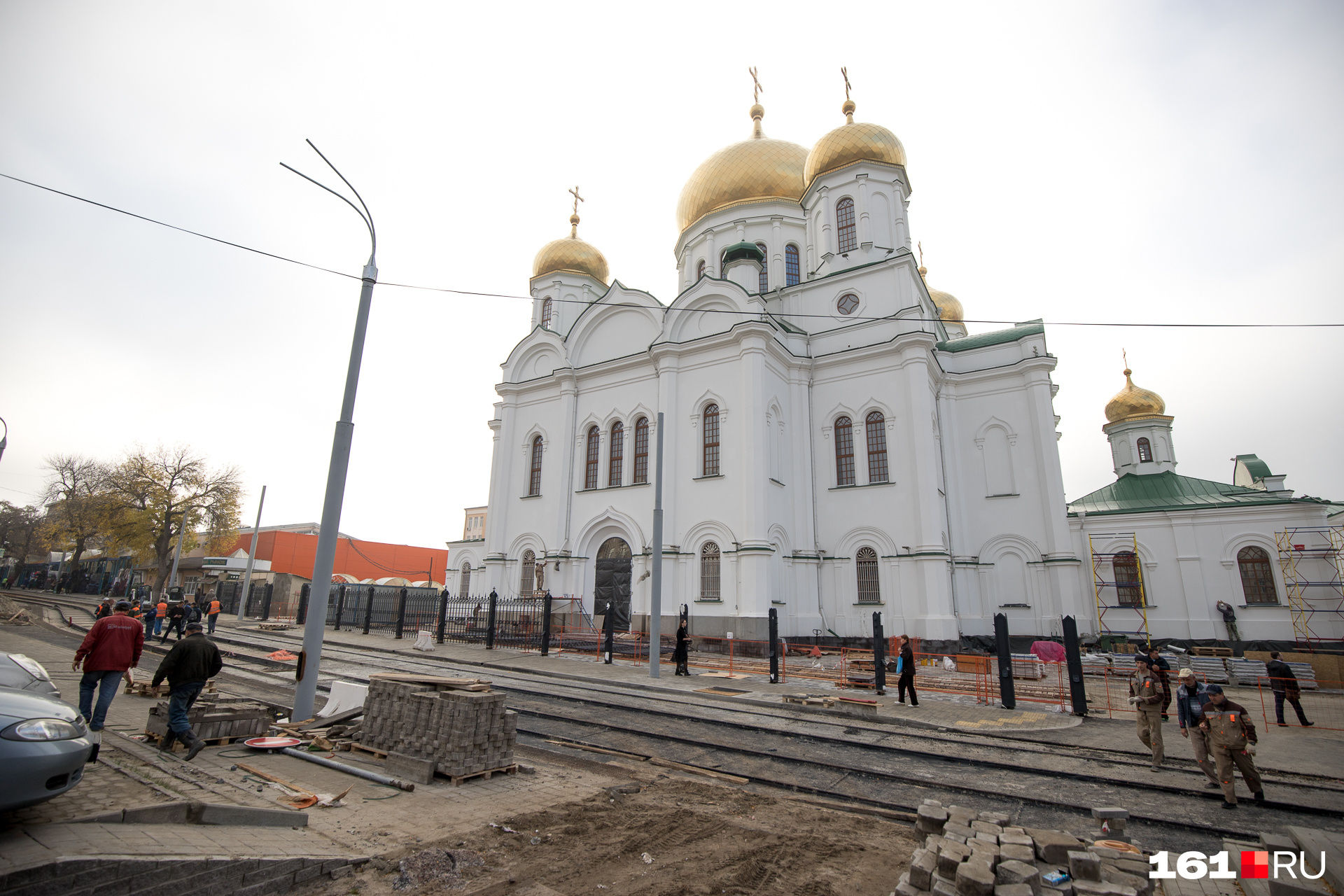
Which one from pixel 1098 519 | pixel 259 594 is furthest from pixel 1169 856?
pixel 259 594

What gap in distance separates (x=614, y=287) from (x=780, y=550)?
12.4 meters

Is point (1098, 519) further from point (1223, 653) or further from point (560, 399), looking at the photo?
point (560, 399)

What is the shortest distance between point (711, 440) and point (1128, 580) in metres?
15.9

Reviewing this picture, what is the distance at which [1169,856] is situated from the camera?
16.8 feet

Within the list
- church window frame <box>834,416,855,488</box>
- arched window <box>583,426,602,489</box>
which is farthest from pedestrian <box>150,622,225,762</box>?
church window frame <box>834,416,855,488</box>

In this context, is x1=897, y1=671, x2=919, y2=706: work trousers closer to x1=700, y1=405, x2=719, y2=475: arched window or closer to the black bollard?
the black bollard

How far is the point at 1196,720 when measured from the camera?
7.39 metres

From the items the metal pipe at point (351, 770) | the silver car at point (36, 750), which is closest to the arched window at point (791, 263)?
the metal pipe at point (351, 770)

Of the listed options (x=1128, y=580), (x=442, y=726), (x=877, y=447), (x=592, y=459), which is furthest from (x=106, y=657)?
(x=1128, y=580)

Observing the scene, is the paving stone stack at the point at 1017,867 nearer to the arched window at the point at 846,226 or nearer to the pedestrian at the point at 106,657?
the pedestrian at the point at 106,657

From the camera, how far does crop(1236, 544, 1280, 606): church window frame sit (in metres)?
21.0

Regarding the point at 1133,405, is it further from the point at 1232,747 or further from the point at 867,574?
the point at 1232,747

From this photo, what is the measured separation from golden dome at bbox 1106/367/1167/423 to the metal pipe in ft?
110

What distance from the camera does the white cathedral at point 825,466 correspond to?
20141 mm
